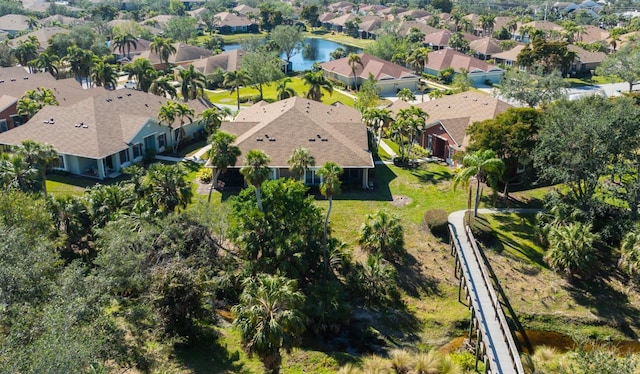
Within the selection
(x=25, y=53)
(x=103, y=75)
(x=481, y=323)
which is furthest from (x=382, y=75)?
(x=481, y=323)

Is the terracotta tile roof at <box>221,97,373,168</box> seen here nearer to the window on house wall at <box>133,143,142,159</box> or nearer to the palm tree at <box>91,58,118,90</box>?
the window on house wall at <box>133,143,142,159</box>

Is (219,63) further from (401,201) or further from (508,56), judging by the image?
(401,201)

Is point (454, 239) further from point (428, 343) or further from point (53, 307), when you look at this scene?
point (53, 307)

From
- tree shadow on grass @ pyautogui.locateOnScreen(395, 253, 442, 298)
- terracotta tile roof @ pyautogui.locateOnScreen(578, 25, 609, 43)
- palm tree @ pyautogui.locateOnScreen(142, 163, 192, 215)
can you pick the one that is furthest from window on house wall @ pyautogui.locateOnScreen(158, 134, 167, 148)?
terracotta tile roof @ pyautogui.locateOnScreen(578, 25, 609, 43)

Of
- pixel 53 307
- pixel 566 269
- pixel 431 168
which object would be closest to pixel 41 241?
pixel 53 307

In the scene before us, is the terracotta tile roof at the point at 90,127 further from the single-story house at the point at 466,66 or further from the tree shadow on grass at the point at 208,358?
the single-story house at the point at 466,66
